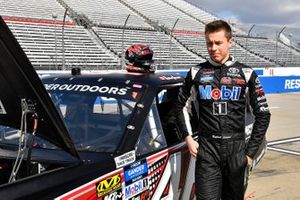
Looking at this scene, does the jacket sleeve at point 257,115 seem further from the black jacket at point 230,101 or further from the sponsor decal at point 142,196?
the sponsor decal at point 142,196

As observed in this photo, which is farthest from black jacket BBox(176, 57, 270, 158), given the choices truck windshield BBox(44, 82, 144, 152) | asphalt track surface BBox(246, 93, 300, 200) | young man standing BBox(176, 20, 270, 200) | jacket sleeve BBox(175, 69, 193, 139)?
asphalt track surface BBox(246, 93, 300, 200)

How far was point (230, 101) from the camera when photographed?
131 inches

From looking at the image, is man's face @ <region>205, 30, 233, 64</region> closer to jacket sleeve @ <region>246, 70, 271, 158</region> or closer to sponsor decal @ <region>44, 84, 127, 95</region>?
jacket sleeve @ <region>246, 70, 271, 158</region>

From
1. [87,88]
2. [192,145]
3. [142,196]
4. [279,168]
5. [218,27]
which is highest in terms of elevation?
[218,27]

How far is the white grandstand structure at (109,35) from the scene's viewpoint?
23.4 m

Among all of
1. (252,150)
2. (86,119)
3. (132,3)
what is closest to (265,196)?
(252,150)

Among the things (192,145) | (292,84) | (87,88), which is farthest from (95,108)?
(292,84)

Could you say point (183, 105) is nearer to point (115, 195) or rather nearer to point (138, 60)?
point (138, 60)

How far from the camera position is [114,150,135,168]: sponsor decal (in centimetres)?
286

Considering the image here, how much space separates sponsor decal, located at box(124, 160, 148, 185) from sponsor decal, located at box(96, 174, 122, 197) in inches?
3.6

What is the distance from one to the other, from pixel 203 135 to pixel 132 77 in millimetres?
793

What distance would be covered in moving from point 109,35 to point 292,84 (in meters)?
11.4

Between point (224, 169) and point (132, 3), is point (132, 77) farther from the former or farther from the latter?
point (132, 3)

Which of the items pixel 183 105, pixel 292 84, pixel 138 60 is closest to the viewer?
pixel 183 105
